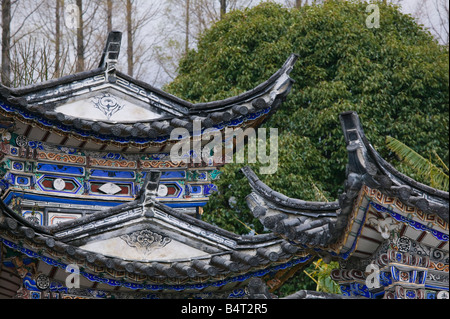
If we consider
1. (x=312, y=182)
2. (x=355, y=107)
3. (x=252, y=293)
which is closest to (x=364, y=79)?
(x=355, y=107)

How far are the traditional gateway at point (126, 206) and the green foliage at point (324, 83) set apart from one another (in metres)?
5.26

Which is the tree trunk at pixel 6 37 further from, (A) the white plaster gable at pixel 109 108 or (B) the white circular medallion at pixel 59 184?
(B) the white circular medallion at pixel 59 184

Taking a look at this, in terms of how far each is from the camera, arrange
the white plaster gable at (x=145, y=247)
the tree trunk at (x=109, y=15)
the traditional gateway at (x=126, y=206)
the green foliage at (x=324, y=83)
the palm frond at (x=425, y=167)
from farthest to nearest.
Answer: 1. the tree trunk at (x=109, y=15)
2. the green foliage at (x=324, y=83)
3. the palm frond at (x=425, y=167)
4. the white plaster gable at (x=145, y=247)
5. the traditional gateway at (x=126, y=206)

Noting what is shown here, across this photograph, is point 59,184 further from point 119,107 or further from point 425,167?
point 425,167

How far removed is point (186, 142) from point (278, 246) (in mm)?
2291

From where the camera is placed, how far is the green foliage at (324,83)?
18.9 m

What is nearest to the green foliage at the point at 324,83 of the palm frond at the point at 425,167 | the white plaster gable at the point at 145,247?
the palm frond at the point at 425,167

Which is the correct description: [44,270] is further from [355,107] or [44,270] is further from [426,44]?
[426,44]

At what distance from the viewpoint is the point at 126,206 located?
1219cm

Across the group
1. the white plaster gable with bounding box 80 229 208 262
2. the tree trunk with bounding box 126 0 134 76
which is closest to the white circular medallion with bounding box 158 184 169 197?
the white plaster gable with bounding box 80 229 208 262

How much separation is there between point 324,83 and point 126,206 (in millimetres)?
8593

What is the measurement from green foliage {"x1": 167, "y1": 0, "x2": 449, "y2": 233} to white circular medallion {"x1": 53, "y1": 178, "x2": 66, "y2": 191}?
5.70m

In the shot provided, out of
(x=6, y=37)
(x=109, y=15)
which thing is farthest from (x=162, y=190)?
(x=109, y=15)

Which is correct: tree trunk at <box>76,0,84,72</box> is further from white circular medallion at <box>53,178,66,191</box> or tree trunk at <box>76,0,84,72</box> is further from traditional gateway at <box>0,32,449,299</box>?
white circular medallion at <box>53,178,66,191</box>
